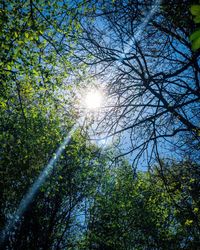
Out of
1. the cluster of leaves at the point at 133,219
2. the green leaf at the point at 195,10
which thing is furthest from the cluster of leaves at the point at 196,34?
the cluster of leaves at the point at 133,219

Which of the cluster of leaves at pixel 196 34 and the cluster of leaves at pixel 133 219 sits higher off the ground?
the cluster of leaves at pixel 133 219

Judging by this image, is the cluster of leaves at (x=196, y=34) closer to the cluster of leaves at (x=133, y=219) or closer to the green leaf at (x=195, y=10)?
the green leaf at (x=195, y=10)

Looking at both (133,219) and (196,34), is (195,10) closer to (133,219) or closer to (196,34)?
(196,34)

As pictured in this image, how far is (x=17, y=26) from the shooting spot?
6.52 metres

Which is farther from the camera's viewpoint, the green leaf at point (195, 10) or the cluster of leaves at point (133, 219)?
the cluster of leaves at point (133, 219)

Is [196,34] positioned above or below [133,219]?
below

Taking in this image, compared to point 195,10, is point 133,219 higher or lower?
higher

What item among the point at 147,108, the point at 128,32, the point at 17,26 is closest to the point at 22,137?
the point at 17,26

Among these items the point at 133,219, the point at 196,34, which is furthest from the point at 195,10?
the point at 133,219

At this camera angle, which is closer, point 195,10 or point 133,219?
point 195,10

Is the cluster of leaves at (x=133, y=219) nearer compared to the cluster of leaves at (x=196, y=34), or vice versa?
the cluster of leaves at (x=196, y=34)

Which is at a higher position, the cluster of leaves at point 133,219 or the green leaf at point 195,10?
the cluster of leaves at point 133,219

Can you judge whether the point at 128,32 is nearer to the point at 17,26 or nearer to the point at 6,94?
the point at 17,26

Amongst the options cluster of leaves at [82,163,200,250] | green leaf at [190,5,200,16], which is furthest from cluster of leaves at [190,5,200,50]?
cluster of leaves at [82,163,200,250]
